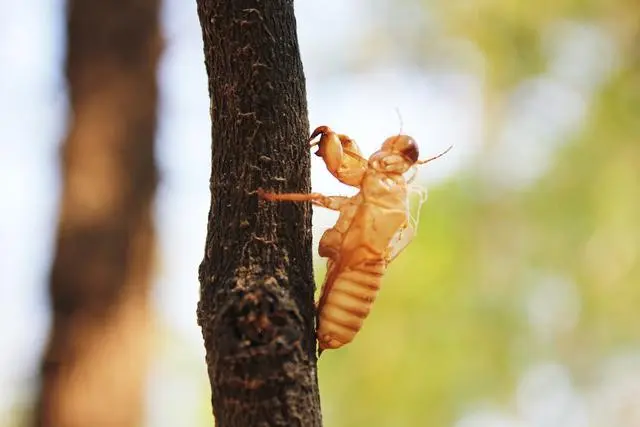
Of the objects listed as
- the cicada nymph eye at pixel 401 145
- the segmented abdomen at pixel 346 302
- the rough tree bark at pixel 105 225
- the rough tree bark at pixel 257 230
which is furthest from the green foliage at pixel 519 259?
the rough tree bark at pixel 257 230

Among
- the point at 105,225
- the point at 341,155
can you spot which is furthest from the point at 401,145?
the point at 105,225

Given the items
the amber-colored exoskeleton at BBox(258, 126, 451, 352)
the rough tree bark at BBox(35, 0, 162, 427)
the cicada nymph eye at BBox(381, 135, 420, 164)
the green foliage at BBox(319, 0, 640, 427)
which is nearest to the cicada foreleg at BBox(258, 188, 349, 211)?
the amber-colored exoskeleton at BBox(258, 126, 451, 352)

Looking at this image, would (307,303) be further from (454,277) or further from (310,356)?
(454,277)

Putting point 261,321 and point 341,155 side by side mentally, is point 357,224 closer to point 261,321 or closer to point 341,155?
point 341,155

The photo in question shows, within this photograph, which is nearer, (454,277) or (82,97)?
(82,97)

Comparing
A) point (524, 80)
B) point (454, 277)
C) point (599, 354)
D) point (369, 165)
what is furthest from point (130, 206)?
point (599, 354)

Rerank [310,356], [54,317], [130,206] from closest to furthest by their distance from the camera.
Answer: [310,356], [54,317], [130,206]
